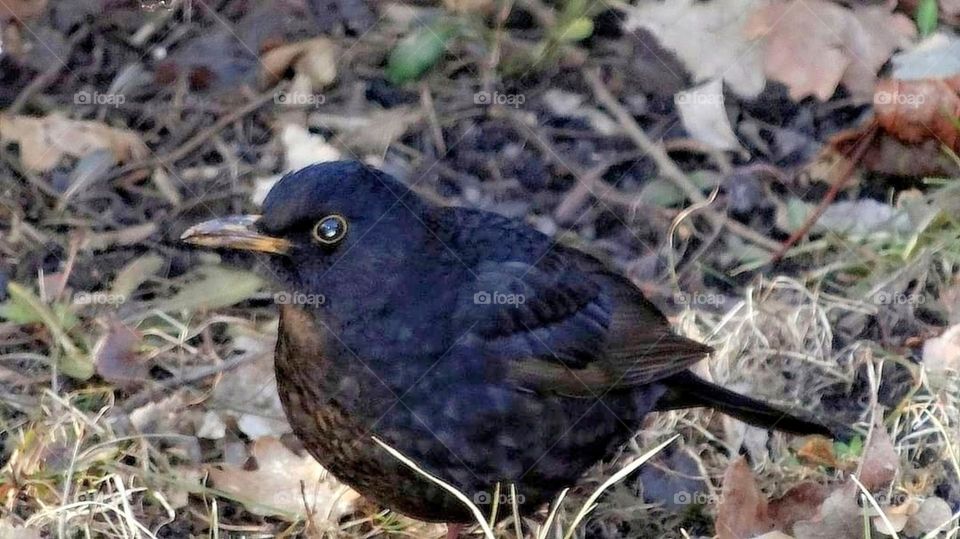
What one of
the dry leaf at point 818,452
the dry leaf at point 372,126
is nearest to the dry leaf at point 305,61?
the dry leaf at point 372,126

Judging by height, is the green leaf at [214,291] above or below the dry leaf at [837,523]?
below

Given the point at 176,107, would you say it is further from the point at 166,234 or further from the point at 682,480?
the point at 682,480

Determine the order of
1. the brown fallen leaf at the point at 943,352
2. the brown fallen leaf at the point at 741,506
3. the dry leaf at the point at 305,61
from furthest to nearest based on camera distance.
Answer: the dry leaf at the point at 305,61 → the brown fallen leaf at the point at 943,352 → the brown fallen leaf at the point at 741,506

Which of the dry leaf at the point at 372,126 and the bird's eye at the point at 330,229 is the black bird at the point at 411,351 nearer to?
the bird's eye at the point at 330,229

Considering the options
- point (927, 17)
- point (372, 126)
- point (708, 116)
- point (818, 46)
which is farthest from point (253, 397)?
point (927, 17)

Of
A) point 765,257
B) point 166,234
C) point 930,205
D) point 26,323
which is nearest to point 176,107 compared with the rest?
point 166,234
